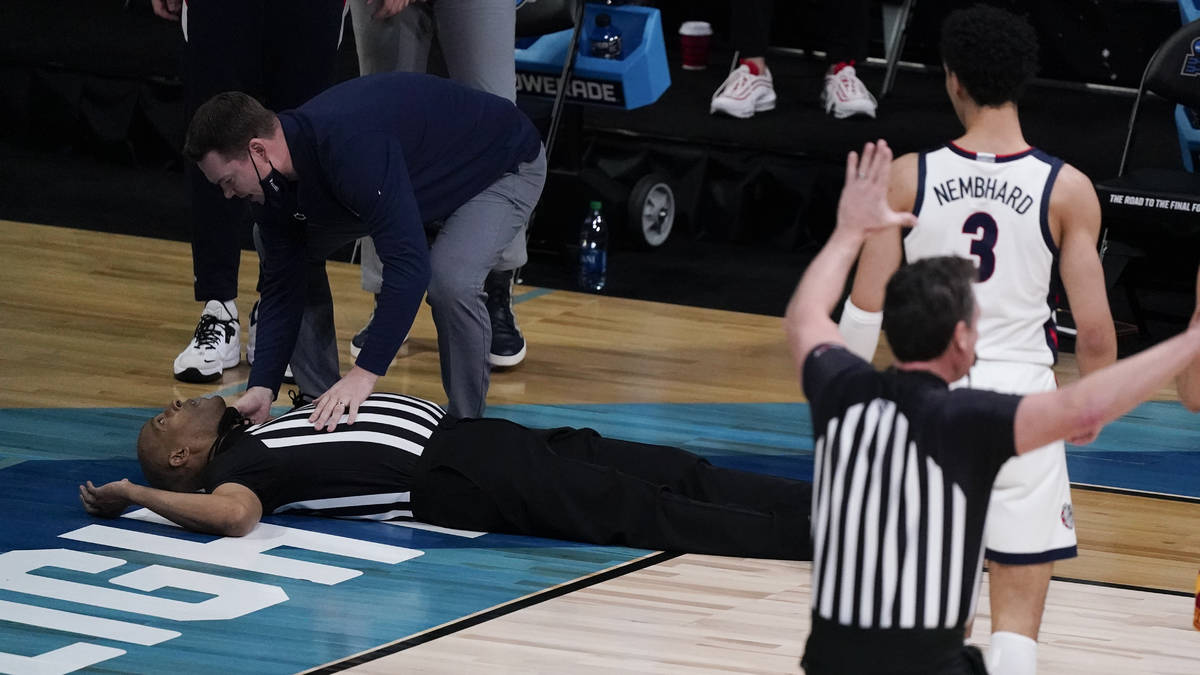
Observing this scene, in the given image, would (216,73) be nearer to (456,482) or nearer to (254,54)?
(254,54)

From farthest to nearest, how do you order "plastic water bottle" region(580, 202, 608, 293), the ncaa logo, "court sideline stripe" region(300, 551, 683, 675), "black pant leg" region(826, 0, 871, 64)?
"black pant leg" region(826, 0, 871, 64) < "plastic water bottle" region(580, 202, 608, 293) < the ncaa logo < "court sideline stripe" region(300, 551, 683, 675)

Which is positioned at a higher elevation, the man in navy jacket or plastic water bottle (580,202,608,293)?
the man in navy jacket

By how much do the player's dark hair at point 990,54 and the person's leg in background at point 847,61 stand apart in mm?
4299

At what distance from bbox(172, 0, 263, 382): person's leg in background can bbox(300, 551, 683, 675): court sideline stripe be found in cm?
190

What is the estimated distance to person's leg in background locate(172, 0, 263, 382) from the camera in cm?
496

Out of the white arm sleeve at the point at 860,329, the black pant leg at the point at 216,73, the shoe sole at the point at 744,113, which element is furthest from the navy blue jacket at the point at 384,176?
the shoe sole at the point at 744,113

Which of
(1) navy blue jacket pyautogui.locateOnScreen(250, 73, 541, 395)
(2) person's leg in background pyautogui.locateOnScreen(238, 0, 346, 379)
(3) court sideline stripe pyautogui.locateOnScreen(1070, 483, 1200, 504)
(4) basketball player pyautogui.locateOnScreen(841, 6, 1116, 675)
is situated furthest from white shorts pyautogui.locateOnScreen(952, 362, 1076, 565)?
(2) person's leg in background pyautogui.locateOnScreen(238, 0, 346, 379)

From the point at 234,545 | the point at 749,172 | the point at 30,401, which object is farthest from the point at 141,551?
the point at 749,172

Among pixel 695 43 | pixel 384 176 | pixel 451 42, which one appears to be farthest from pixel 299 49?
pixel 695 43

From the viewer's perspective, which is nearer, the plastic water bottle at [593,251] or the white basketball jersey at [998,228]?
the white basketball jersey at [998,228]

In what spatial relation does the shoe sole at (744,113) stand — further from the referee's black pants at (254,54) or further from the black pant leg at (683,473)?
the black pant leg at (683,473)

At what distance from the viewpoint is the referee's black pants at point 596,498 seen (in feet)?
13.0

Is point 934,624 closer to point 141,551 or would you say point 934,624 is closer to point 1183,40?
point 141,551

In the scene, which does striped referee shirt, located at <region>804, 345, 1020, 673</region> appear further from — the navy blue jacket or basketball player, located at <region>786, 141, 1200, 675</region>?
the navy blue jacket
